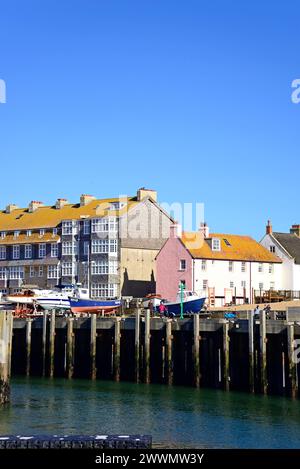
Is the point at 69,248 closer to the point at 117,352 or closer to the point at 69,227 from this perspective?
the point at 69,227

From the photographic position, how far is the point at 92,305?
69.1 meters

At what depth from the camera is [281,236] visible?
86.9 metres

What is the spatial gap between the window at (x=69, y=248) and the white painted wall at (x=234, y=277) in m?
15.7

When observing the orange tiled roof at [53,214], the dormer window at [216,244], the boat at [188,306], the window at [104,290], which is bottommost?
the boat at [188,306]

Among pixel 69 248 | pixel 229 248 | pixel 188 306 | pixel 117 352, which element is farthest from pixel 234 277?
pixel 117 352

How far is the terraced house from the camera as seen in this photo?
8581 cm

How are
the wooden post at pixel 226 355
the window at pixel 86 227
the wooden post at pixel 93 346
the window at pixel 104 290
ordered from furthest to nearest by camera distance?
the window at pixel 86 227 < the window at pixel 104 290 < the wooden post at pixel 93 346 < the wooden post at pixel 226 355

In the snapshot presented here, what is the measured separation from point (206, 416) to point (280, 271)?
4744 cm

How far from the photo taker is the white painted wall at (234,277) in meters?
77.9

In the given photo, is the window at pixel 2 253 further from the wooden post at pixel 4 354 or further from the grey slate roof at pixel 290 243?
the wooden post at pixel 4 354

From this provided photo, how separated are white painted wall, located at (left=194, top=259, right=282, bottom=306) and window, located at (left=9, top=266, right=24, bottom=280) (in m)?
22.4

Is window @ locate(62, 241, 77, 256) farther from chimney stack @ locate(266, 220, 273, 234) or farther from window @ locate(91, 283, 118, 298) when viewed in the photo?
chimney stack @ locate(266, 220, 273, 234)

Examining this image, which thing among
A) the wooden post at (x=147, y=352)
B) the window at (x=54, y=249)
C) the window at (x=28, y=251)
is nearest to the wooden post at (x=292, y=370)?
the wooden post at (x=147, y=352)

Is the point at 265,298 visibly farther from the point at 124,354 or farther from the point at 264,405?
the point at 264,405
